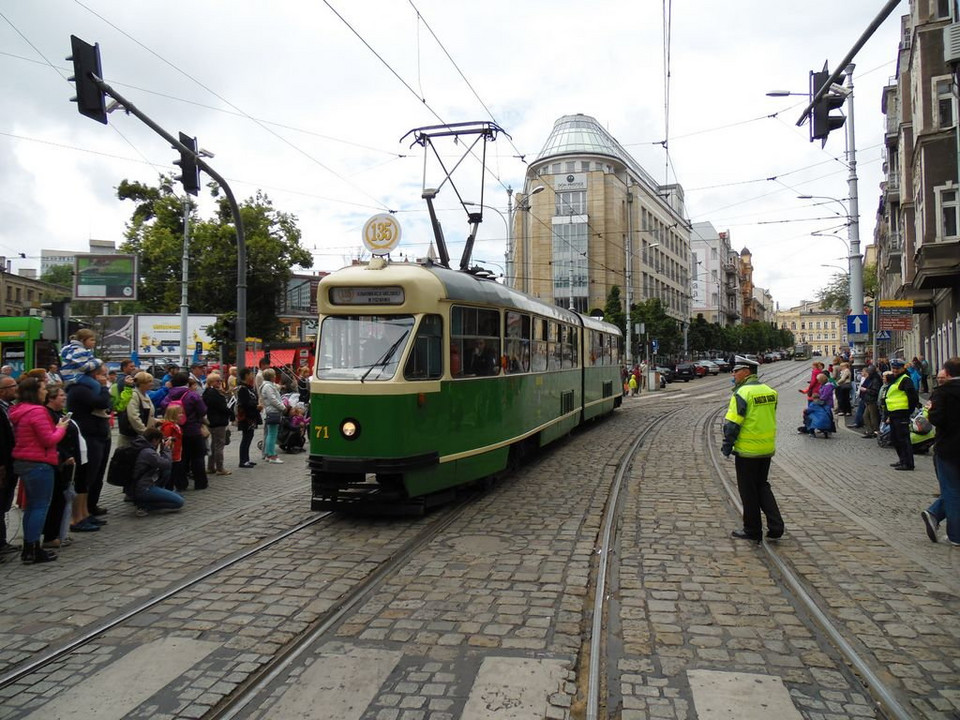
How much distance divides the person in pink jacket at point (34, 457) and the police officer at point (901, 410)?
11.7 m

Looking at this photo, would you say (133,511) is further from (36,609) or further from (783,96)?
(783,96)

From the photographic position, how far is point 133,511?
334 inches

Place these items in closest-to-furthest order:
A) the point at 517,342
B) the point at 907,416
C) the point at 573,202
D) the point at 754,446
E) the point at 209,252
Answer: the point at 754,446 → the point at 517,342 → the point at 907,416 → the point at 209,252 → the point at 573,202

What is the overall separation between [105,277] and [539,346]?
84.4 ft

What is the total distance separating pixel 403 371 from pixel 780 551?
13.8ft

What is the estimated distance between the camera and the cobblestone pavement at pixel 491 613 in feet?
12.3

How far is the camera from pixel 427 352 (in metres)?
7.84

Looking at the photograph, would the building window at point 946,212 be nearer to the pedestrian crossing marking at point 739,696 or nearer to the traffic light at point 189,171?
the traffic light at point 189,171

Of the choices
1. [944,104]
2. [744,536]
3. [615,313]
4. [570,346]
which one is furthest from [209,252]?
[744,536]

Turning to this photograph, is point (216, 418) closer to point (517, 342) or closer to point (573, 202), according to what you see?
point (517, 342)

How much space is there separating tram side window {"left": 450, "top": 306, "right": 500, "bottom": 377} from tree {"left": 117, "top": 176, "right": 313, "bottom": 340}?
1407 inches

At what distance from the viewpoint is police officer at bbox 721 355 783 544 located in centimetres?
654

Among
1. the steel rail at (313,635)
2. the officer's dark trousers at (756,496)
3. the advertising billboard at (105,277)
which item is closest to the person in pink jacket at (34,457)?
the steel rail at (313,635)

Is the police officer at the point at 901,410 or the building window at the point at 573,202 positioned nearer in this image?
the police officer at the point at 901,410
